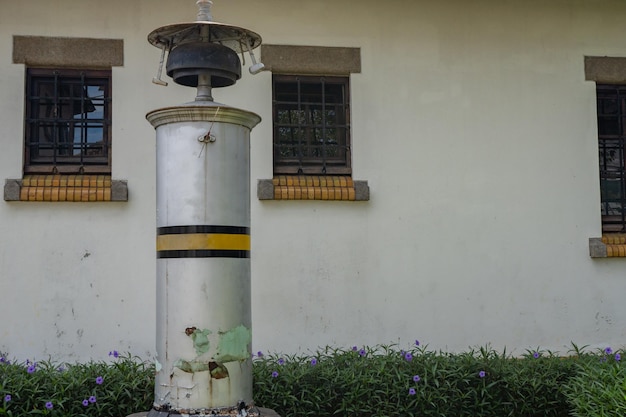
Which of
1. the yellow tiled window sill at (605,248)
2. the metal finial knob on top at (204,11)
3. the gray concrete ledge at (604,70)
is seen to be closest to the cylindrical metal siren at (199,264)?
the metal finial knob on top at (204,11)

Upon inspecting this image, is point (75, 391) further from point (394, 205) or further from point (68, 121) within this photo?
point (394, 205)

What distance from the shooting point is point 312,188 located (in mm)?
7508

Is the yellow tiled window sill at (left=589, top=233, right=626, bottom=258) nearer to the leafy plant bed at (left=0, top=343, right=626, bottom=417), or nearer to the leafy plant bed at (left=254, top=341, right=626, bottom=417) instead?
the leafy plant bed at (left=0, top=343, right=626, bottom=417)

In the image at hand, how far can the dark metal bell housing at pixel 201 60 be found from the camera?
4.46 meters

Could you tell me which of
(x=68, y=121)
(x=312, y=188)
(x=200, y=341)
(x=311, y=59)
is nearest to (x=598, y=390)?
(x=200, y=341)

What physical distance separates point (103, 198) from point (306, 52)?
2.51 metres

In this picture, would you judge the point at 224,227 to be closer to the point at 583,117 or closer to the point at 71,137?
the point at 71,137

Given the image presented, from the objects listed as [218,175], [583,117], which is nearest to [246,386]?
[218,175]

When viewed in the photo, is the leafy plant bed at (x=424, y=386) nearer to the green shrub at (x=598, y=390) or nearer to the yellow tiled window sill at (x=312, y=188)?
the green shrub at (x=598, y=390)

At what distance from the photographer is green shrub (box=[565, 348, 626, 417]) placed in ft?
15.8

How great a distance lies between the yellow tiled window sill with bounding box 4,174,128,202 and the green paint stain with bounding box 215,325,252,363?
10.7 feet

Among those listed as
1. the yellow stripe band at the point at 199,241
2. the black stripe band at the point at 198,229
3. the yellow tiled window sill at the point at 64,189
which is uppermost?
the yellow tiled window sill at the point at 64,189

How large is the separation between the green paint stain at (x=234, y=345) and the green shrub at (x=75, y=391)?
1441mm

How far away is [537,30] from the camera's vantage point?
816cm
